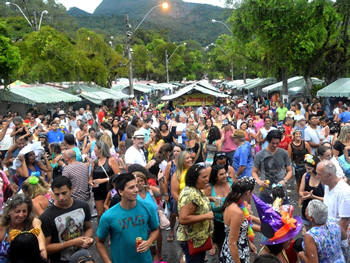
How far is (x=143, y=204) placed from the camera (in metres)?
3.63

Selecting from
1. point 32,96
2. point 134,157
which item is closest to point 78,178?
point 134,157

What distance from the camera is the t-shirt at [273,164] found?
5797mm

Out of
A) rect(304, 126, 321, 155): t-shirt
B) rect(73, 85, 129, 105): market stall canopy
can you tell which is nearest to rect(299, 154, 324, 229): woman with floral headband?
rect(304, 126, 321, 155): t-shirt

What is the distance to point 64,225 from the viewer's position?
12.2 feet

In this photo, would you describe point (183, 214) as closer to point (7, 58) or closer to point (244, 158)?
point (244, 158)

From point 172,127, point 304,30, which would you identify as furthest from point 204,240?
point 304,30

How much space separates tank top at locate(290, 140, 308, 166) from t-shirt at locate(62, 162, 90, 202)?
12.3 ft

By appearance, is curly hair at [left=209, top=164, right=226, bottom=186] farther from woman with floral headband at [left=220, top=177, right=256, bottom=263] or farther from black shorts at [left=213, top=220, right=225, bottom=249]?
woman with floral headband at [left=220, top=177, right=256, bottom=263]

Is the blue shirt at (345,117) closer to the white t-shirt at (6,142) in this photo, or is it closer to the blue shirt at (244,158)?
the blue shirt at (244,158)

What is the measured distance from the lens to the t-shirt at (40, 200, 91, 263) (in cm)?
365

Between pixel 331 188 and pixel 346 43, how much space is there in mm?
20532

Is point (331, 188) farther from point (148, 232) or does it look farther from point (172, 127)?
point (172, 127)

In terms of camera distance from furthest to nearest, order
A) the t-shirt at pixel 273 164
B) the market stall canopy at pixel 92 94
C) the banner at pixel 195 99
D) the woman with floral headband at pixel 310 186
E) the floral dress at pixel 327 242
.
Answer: the market stall canopy at pixel 92 94, the banner at pixel 195 99, the t-shirt at pixel 273 164, the woman with floral headband at pixel 310 186, the floral dress at pixel 327 242

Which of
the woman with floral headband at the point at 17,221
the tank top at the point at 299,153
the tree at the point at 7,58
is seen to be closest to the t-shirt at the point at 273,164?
the tank top at the point at 299,153
